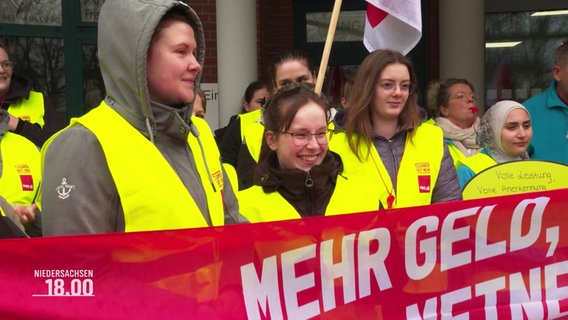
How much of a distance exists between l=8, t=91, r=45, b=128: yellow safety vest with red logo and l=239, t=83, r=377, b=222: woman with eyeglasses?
2.72 metres

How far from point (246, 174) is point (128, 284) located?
2.10 meters

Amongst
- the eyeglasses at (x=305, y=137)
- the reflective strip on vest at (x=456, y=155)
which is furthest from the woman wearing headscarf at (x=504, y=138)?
the eyeglasses at (x=305, y=137)

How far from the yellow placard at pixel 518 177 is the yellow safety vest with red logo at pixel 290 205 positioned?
0.54 m

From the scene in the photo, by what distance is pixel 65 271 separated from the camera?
2918 mm

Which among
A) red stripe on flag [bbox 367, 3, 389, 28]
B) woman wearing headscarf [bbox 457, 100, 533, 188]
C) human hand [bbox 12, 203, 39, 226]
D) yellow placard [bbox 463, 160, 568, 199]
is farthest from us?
red stripe on flag [bbox 367, 3, 389, 28]

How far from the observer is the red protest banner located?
115 inches

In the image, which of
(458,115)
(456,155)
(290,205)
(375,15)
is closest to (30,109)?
(375,15)

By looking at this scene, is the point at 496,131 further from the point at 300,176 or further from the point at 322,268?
the point at 322,268

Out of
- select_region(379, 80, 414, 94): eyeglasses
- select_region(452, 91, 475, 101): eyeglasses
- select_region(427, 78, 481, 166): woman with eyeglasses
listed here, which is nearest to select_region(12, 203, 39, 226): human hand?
select_region(379, 80, 414, 94): eyeglasses

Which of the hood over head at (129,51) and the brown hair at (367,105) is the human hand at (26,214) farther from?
the brown hair at (367,105)

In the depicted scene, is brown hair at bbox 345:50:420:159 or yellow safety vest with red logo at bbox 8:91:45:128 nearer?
brown hair at bbox 345:50:420:159

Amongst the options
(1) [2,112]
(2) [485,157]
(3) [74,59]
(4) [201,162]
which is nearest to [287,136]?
(4) [201,162]

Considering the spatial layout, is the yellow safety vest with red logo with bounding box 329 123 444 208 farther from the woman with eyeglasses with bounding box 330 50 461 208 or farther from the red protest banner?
the red protest banner

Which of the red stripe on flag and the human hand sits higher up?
the red stripe on flag
